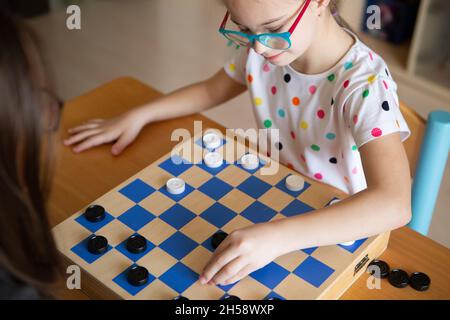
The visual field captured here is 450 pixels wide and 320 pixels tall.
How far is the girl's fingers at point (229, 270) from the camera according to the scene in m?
0.77

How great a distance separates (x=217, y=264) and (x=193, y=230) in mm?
106

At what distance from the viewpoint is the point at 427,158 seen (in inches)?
40.0

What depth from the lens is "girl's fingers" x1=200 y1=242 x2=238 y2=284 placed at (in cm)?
78

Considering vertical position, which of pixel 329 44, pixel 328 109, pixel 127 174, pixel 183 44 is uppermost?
pixel 329 44

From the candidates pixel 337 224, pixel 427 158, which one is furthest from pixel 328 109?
pixel 337 224

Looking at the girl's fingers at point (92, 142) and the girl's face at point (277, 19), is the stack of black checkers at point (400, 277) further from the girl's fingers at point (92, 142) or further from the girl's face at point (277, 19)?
the girl's fingers at point (92, 142)

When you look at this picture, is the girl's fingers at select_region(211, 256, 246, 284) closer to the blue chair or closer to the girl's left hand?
the girl's left hand

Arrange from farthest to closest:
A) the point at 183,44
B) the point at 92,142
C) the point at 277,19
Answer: the point at 183,44 < the point at 92,142 < the point at 277,19

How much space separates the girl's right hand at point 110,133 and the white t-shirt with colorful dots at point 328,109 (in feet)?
0.85

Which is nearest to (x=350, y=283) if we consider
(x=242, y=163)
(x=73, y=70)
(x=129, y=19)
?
(x=242, y=163)

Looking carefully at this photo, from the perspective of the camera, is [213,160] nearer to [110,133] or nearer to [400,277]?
[110,133]

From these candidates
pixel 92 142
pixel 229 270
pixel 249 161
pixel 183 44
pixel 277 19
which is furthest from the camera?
pixel 183 44
